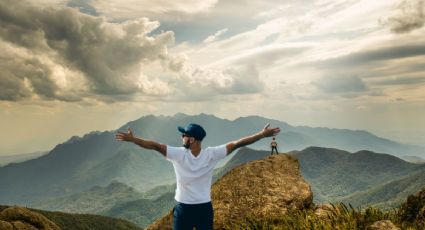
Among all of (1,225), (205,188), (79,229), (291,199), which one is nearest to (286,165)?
(291,199)

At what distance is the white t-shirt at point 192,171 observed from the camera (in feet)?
26.5

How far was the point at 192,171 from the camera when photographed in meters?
8.13

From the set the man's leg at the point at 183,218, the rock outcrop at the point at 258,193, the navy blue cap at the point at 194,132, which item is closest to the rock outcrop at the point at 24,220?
the rock outcrop at the point at 258,193

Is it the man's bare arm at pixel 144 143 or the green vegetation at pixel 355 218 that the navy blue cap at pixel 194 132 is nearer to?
the man's bare arm at pixel 144 143

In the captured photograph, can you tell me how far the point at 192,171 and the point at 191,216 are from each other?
952 millimetres

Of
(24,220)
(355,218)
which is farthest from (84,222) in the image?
(355,218)

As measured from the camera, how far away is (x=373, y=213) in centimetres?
1095

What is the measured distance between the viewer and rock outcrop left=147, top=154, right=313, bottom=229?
1428 centimetres

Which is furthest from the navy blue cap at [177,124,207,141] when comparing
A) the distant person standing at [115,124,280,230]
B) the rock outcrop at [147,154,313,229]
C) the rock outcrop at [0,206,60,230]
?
the rock outcrop at [0,206,60,230]

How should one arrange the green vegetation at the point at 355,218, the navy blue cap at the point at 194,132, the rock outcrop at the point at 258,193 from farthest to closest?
the rock outcrop at the point at 258,193
the green vegetation at the point at 355,218
the navy blue cap at the point at 194,132

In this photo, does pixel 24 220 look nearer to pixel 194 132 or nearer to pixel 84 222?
pixel 194 132

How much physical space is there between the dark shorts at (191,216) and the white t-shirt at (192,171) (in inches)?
4.3

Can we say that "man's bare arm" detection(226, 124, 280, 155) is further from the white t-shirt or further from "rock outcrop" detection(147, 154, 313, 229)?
"rock outcrop" detection(147, 154, 313, 229)

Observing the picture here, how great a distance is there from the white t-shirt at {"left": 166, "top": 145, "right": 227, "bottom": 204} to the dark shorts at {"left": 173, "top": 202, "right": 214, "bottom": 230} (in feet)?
0.36
